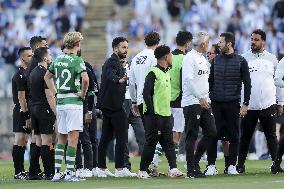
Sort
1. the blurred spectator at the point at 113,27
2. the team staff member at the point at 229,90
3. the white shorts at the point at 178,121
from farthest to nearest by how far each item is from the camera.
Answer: the blurred spectator at the point at 113,27 < the white shorts at the point at 178,121 < the team staff member at the point at 229,90

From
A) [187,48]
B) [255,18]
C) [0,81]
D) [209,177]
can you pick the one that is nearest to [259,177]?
[209,177]

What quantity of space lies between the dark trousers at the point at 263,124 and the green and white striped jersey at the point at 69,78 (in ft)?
11.6

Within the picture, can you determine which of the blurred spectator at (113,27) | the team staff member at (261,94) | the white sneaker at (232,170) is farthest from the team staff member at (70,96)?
the blurred spectator at (113,27)

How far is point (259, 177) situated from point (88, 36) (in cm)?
2107

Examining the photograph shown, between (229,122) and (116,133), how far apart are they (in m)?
1.93

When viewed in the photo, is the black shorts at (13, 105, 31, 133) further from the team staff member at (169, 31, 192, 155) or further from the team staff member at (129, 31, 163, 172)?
the team staff member at (169, 31, 192, 155)

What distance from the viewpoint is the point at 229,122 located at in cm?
2100

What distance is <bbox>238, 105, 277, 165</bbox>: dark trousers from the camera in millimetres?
21609

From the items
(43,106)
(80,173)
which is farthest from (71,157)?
(80,173)

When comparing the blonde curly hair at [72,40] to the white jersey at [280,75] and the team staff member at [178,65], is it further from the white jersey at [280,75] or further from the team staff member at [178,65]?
the white jersey at [280,75]

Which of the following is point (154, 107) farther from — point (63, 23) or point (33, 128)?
point (63, 23)

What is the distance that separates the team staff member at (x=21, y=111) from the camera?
21.0 metres

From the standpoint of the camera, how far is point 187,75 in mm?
20375

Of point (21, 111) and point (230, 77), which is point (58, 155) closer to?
point (21, 111)
